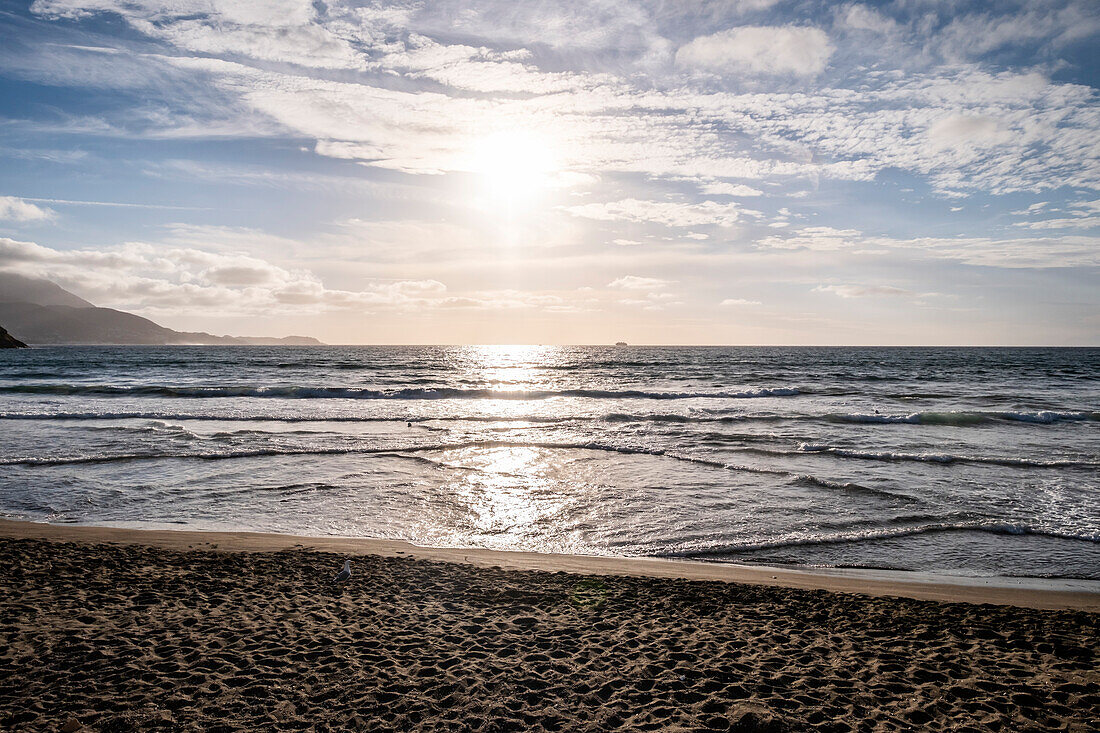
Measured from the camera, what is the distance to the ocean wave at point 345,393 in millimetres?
36062

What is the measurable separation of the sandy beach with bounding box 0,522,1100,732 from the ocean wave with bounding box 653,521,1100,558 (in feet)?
2.89

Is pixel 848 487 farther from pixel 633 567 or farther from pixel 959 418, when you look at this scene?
pixel 959 418

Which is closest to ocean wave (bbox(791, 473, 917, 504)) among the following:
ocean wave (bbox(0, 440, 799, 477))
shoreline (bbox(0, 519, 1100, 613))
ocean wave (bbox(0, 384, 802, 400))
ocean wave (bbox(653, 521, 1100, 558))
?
ocean wave (bbox(0, 440, 799, 477))

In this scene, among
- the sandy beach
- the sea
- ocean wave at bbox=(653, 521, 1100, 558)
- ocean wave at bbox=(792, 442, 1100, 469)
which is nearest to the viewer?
the sandy beach

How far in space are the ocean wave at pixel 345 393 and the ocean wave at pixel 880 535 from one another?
25.2 metres

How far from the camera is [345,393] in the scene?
3753cm

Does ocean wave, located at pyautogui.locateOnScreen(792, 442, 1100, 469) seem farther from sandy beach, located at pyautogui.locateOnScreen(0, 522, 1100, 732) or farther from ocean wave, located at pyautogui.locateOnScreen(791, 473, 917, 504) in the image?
sandy beach, located at pyautogui.locateOnScreen(0, 522, 1100, 732)

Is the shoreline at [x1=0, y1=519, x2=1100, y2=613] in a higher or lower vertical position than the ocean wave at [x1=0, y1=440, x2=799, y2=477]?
lower

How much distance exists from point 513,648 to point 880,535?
7620 mm

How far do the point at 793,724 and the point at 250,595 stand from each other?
6.28 metres

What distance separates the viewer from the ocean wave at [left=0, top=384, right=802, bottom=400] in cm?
3606

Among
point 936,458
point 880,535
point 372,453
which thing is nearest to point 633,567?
point 880,535

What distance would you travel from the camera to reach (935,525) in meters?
10.5

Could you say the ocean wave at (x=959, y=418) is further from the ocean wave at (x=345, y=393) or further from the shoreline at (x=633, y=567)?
the shoreline at (x=633, y=567)
